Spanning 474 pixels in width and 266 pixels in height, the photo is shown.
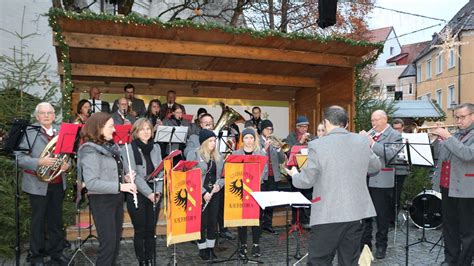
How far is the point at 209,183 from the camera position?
6.23 m

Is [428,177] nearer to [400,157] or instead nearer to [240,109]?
[400,157]

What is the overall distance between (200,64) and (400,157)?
18.2 ft

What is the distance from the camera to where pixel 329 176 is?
13.1ft

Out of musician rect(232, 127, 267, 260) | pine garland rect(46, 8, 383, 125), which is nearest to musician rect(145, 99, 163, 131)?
pine garland rect(46, 8, 383, 125)

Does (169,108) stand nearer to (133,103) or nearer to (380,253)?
(133,103)

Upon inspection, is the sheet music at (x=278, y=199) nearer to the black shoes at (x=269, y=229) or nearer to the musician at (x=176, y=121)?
the black shoes at (x=269, y=229)

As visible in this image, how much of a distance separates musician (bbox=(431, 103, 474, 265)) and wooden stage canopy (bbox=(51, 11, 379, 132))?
12.3 ft

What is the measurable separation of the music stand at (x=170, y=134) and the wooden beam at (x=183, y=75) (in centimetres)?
293

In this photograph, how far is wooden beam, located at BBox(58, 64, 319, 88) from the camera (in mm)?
10023

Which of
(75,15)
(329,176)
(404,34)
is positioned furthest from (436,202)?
(404,34)

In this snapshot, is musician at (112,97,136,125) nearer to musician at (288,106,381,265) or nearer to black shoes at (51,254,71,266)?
black shoes at (51,254,71,266)

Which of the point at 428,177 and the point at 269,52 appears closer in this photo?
the point at 269,52

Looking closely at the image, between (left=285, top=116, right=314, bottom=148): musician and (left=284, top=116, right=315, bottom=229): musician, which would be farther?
(left=284, top=116, right=315, bottom=229): musician

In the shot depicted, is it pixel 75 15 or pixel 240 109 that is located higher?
pixel 75 15
